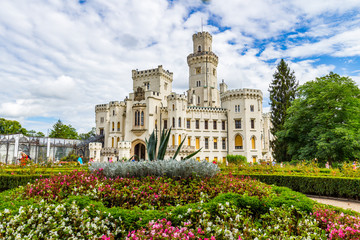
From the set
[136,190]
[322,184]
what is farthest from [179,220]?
[322,184]

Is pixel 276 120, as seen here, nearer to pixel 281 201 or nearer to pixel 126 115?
pixel 126 115

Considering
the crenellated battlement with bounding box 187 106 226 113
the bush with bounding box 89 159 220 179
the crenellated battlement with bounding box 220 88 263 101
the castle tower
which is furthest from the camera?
the castle tower

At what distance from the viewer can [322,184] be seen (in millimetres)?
12195

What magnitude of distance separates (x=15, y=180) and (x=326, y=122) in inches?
1033

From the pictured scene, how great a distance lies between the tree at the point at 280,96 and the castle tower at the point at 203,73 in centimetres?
1425

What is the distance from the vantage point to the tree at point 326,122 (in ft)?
68.4

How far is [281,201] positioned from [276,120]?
30142mm

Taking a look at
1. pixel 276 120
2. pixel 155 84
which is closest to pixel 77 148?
pixel 155 84

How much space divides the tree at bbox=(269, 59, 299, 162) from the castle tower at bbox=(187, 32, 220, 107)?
14.2 meters

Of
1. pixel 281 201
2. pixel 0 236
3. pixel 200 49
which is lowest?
pixel 0 236

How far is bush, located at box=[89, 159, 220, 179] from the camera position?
7879 millimetres

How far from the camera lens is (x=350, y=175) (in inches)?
493

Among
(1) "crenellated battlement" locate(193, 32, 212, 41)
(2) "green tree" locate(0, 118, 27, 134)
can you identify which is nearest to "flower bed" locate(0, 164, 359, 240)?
(1) "crenellated battlement" locate(193, 32, 212, 41)

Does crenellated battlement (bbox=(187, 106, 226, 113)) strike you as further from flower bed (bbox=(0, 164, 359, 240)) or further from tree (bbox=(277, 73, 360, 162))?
flower bed (bbox=(0, 164, 359, 240))
